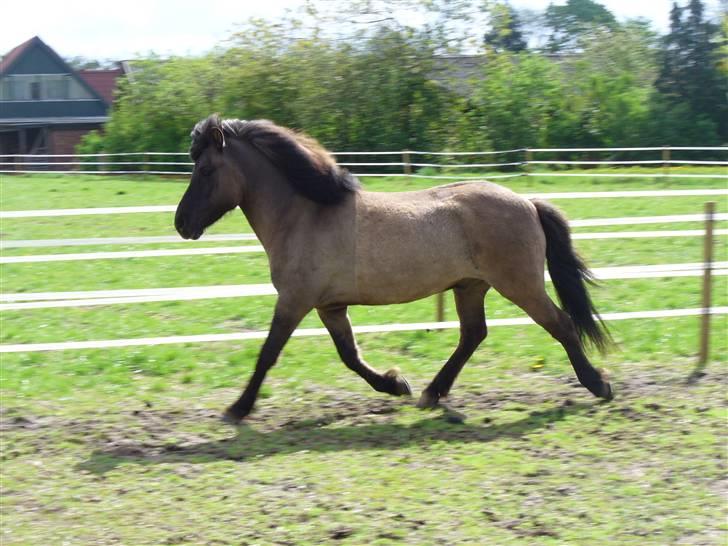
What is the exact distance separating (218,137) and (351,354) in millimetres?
1601

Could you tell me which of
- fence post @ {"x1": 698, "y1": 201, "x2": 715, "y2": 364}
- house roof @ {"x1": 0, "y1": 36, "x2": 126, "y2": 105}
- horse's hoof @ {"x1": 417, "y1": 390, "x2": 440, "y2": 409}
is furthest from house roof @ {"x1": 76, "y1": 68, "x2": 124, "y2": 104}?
horse's hoof @ {"x1": 417, "y1": 390, "x2": 440, "y2": 409}

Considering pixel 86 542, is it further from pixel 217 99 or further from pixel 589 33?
pixel 589 33

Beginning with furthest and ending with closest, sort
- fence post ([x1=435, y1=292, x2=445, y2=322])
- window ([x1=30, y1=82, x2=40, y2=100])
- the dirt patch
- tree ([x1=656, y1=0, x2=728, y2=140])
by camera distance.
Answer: window ([x1=30, y1=82, x2=40, y2=100]) → tree ([x1=656, y1=0, x2=728, y2=140]) → fence post ([x1=435, y1=292, x2=445, y2=322]) → the dirt patch

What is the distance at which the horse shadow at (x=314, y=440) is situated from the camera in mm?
5289

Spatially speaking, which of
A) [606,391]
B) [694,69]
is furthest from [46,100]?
[606,391]

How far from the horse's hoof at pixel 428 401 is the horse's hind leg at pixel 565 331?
790 millimetres

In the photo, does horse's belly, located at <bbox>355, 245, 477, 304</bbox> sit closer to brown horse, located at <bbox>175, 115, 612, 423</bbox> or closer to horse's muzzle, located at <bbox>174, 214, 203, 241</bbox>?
brown horse, located at <bbox>175, 115, 612, 423</bbox>

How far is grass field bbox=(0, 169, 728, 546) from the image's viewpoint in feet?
14.0

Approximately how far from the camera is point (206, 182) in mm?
6070

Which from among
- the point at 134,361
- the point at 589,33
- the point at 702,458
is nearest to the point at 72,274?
the point at 134,361

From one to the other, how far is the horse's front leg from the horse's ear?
1.04 metres

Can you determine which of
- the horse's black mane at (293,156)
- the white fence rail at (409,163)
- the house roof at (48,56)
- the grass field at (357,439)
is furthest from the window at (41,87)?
the horse's black mane at (293,156)

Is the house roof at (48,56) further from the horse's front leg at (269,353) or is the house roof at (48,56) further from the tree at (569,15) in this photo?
the horse's front leg at (269,353)

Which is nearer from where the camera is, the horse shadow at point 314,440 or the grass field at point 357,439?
the grass field at point 357,439
